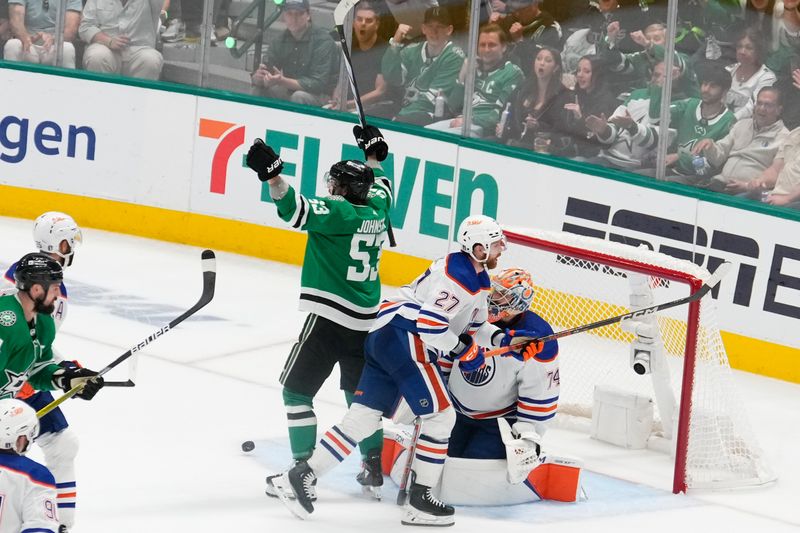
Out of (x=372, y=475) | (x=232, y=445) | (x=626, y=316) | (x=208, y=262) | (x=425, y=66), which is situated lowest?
(x=232, y=445)

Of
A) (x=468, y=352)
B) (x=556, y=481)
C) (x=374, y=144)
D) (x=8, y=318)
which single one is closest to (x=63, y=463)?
(x=8, y=318)

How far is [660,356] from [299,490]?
1724mm

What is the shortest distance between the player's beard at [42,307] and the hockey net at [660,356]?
243 cm

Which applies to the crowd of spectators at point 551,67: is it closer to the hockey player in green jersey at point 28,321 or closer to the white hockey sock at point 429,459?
the white hockey sock at point 429,459

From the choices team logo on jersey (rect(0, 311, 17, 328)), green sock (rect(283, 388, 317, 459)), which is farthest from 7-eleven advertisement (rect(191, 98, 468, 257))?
team logo on jersey (rect(0, 311, 17, 328))

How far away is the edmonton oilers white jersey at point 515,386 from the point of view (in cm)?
497

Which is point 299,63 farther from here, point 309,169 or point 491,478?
point 491,478

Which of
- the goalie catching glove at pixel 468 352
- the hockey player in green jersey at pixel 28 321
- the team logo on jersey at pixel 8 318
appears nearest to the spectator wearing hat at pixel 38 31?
the goalie catching glove at pixel 468 352

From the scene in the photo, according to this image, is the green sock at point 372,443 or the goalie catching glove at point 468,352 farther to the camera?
the green sock at point 372,443

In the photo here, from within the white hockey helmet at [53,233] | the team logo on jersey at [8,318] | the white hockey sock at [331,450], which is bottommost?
the white hockey sock at [331,450]

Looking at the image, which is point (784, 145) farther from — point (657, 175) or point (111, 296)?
point (111, 296)

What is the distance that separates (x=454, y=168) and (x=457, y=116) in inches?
13.4

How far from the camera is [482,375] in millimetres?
5074

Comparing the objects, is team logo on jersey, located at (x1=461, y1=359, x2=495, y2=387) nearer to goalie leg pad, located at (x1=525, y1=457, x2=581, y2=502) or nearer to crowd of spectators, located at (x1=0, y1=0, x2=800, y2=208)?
goalie leg pad, located at (x1=525, y1=457, x2=581, y2=502)
